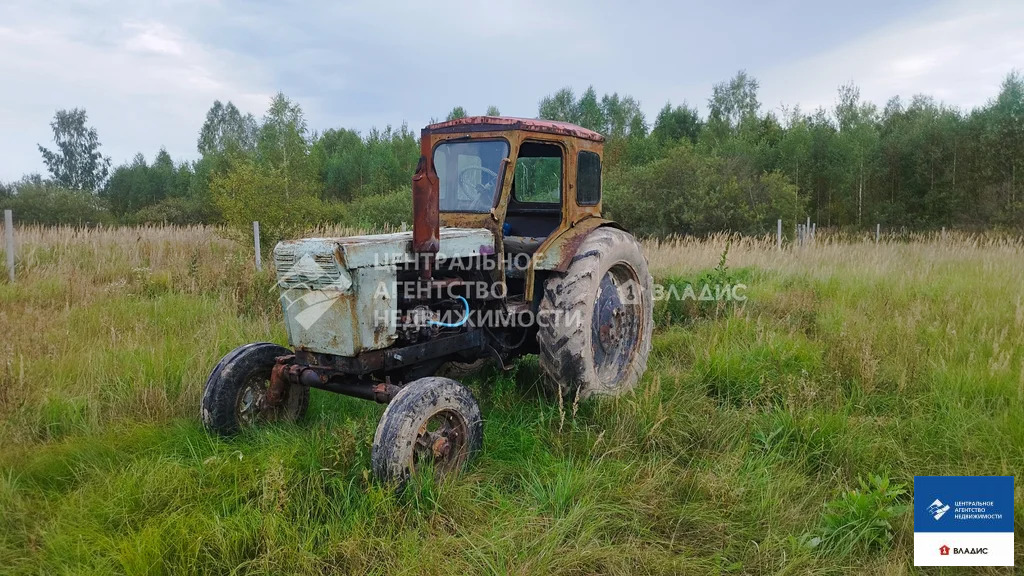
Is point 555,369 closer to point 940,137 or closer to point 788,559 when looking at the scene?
point 788,559

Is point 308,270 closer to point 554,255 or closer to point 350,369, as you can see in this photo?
point 350,369

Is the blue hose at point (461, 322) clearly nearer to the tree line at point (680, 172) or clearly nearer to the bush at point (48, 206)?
the tree line at point (680, 172)

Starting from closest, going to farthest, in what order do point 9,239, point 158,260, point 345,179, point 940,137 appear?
1. point 9,239
2. point 158,260
3. point 940,137
4. point 345,179

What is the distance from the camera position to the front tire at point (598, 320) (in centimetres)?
401

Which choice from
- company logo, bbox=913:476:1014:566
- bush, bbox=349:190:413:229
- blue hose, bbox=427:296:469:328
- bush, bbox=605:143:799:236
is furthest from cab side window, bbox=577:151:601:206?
bush, bbox=349:190:413:229

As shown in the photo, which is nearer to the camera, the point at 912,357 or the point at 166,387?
the point at 166,387

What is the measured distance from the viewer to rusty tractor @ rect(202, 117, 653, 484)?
3336mm

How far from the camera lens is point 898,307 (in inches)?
257

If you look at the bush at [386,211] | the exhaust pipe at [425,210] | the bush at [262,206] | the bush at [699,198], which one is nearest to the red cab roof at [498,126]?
the exhaust pipe at [425,210]

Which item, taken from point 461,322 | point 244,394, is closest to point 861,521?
point 461,322

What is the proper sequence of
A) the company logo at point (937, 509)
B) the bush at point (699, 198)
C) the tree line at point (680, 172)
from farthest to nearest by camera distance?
the bush at point (699, 198) < the tree line at point (680, 172) < the company logo at point (937, 509)

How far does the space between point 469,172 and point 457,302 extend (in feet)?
3.21

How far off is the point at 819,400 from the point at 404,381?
2.89 metres

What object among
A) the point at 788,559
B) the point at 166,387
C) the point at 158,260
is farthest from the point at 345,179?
the point at 788,559
